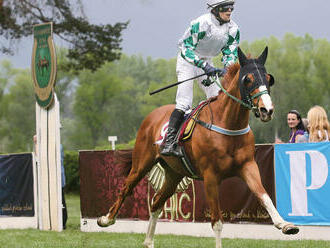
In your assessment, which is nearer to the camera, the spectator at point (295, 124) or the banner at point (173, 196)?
the banner at point (173, 196)

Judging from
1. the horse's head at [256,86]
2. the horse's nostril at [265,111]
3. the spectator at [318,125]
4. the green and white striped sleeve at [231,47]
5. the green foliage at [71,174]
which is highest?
the green and white striped sleeve at [231,47]

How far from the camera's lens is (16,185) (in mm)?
11008

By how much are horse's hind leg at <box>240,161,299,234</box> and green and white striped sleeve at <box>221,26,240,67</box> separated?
1.42m

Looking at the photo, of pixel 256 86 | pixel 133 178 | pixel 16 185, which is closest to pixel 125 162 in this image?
pixel 133 178

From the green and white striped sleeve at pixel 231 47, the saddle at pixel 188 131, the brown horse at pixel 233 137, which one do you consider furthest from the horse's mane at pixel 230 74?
the green and white striped sleeve at pixel 231 47

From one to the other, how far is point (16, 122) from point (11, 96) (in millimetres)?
3760

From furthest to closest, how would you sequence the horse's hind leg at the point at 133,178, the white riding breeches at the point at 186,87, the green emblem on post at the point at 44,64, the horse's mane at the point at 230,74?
the green emblem on post at the point at 44,64 < the horse's hind leg at the point at 133,178 < the white riding breeches at the point at 186,87 < the horse's mane at the point at 230,74

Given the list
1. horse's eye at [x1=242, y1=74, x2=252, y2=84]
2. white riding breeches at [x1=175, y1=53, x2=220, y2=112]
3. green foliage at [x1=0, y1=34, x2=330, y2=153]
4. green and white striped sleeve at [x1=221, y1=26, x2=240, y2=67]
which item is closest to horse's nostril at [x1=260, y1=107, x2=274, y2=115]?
horse's eye at [x1=242, y1=74, x2=252, y2=84]

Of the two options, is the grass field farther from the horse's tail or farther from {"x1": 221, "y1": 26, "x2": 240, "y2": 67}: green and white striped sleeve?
{"x1": 221, "y1": 26, "x2": 240, "y2": 67}: green and white striped sleeve

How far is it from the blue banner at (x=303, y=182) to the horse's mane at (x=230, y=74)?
2.08 metres

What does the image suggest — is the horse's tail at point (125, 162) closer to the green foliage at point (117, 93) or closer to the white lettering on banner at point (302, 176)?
the white lettering on banner at point (302, 176)

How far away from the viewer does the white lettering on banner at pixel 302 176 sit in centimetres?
747

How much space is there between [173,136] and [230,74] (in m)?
1.03

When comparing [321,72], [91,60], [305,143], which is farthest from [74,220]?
[321,72]
